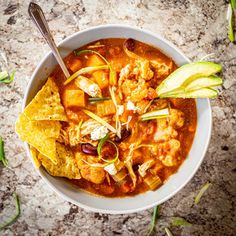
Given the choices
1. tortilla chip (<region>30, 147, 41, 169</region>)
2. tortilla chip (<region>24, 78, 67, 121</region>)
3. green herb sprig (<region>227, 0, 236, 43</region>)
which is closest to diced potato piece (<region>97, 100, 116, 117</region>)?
tortilla chip (<region>24, 78, 67, 121</region>)

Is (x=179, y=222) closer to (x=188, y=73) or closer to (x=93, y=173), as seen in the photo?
(x=93, y=173)

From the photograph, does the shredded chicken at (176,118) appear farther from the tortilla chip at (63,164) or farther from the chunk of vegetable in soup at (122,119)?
the tortilla chip at (63,164)

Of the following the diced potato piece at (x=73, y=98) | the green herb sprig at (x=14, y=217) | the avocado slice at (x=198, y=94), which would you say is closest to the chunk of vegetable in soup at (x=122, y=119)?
the diced potato piece at (x=73, y=98)

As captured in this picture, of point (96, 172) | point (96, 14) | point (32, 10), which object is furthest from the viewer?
point (96, 14)

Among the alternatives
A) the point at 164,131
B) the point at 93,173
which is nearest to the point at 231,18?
the point at 164,131

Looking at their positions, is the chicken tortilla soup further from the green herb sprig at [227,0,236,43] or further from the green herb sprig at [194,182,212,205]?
the green herb sprig at [227,0,236,43]

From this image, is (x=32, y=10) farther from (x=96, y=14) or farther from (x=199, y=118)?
(x=199, y=118)

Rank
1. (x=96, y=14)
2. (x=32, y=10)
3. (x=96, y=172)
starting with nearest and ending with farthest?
(x=32, y=10), (x=96, y=172), (x=96, y=14)

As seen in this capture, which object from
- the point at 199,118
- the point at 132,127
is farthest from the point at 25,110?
the point at 199,118
